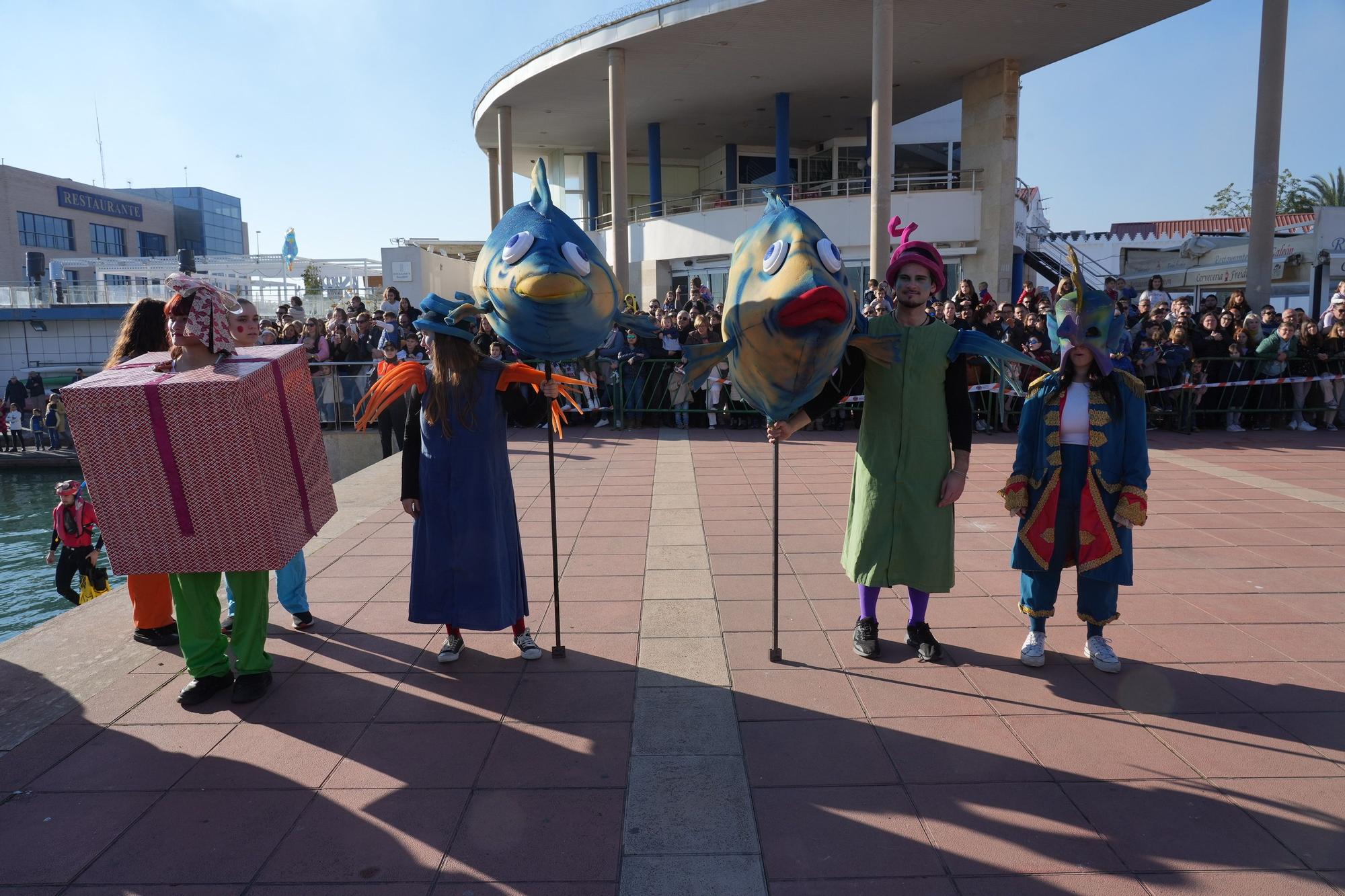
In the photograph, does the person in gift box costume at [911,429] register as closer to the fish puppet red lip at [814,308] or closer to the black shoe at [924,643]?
the black shoe at [924,643]

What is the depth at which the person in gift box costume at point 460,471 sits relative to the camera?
3.82m

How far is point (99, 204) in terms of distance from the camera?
156 feet

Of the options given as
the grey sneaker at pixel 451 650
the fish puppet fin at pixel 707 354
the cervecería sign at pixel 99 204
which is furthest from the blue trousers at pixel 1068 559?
the cervecería sign at pixel 99 204

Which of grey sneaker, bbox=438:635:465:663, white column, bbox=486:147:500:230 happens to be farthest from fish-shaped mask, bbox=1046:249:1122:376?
white column, bbox=486:147:500:230

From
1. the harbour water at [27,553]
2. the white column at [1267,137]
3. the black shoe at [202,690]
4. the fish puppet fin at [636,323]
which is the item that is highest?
the white column at [1267,137]

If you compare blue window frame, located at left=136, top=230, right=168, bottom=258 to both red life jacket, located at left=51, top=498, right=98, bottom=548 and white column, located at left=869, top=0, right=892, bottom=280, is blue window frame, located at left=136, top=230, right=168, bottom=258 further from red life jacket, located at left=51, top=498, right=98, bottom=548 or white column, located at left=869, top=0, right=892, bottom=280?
red life jacket, located at left=51, top=498, right=98, bottom=548

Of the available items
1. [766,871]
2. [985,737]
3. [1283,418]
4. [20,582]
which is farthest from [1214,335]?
[20,582]

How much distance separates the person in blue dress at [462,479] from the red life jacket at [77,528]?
16.2 ft

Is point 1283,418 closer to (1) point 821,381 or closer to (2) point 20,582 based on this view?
(1) point 821,381

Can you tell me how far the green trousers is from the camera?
12.0 feet

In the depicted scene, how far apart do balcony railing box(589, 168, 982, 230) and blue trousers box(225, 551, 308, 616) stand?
1803 centimetres

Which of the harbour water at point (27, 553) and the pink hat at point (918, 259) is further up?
the pink hat at point (918, 259)

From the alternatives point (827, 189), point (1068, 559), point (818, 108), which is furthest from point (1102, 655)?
point (818, 108)

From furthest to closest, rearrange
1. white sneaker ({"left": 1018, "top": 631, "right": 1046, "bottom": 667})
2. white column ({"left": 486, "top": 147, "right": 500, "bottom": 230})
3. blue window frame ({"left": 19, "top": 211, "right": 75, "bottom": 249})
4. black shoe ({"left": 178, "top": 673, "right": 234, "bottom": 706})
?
blue window frame ({"left": 19, "top": 211, "right": 75, "bottom": 249}), white column ({"left": 486, "top": 147, "right": 500, "bottom": 230}), white sneaker ({"left": 1018, "top": 631, "right": 1046, "bottom": 667}), black shoe ({"left": 178, "top": 673, "right": 234, "bottom": 706})
